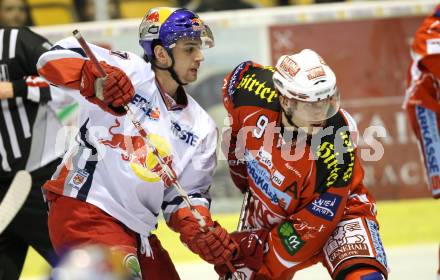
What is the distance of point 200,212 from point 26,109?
1.21m

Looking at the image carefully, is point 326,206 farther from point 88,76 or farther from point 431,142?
point 431,142

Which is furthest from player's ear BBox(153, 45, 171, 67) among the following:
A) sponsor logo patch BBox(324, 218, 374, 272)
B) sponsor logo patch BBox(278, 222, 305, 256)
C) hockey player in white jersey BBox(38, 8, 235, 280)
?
sponsor logo patch BBox(324, 218, 374, 272)

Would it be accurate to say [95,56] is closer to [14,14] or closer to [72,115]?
[72,115]

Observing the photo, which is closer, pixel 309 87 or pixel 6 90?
pixel 309 87

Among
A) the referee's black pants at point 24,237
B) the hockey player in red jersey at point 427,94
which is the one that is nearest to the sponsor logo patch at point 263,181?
the referee's black pants at point 24,237

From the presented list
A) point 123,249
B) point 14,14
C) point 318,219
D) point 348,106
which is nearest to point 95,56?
point 123,249

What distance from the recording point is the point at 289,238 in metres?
4.34

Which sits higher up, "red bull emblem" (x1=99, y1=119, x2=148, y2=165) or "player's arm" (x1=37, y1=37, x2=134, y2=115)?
"player's arm" (x1=37, y1=37, x2=134, y2=115)

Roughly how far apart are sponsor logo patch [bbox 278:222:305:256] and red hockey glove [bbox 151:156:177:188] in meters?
0.49

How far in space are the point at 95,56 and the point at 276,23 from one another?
346cm

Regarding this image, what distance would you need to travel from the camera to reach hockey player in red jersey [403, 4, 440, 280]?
5441mm

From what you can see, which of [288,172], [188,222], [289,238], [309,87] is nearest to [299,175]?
[288,172]

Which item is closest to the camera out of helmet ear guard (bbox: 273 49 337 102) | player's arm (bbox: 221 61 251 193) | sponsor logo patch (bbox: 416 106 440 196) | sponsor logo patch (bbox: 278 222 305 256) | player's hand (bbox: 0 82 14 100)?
helmet ear guard (bbox: 273 49 337 102)

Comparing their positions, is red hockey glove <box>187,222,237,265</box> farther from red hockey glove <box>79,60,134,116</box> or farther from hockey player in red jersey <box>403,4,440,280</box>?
hockey player in red jersey <box>403,4,440,280</box>
